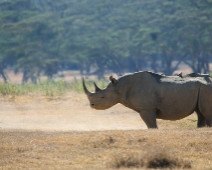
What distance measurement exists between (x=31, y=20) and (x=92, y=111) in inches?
1478

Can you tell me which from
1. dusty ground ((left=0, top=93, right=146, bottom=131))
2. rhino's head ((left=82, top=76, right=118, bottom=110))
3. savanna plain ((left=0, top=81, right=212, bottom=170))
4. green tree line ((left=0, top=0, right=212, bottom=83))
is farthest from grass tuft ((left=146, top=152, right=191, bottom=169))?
green tree line ((left=0, top=0, right=212, bottom=83))

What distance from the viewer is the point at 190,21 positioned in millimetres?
55719

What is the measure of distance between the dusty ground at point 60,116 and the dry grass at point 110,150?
4279 mm

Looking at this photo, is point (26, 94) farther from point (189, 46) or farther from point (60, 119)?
point (189, 46)

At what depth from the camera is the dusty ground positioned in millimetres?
18203

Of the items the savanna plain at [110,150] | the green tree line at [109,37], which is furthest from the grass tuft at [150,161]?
the green tree line at [109,37]

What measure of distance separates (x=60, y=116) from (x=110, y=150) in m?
8.91

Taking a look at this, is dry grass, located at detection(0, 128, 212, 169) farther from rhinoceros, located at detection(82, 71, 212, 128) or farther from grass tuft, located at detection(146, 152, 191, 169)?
rhinoceros, located at detection(82, 71, 212, 128)

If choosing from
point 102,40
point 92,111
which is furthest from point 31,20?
point 92,111

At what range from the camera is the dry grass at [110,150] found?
35.4 ft

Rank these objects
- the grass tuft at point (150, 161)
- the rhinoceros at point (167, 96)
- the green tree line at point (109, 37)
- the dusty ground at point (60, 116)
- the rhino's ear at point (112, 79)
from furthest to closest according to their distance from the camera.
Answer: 1. the green tree line at point (109, 37)
2. the dusty ground at point (60, 116)
3. the rhino's ear at point (112, 79)
4. the rhinoceros at point (167, 96)
5. the grass tuft at point (150, 161)

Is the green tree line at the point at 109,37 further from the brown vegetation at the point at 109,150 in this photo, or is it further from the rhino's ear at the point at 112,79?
the brown vegetation at the point at 109,150

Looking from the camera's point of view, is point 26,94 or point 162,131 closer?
point 162,131

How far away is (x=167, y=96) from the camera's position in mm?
15305
